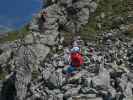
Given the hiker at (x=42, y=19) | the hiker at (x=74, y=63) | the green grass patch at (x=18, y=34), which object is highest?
the hiker at (x=42, y=19)

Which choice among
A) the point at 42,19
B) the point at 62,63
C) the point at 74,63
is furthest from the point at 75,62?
the point at 42,19

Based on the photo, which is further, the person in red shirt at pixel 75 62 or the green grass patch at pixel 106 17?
the green grass patch at pixel 106 17

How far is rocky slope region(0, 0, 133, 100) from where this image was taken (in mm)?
33062

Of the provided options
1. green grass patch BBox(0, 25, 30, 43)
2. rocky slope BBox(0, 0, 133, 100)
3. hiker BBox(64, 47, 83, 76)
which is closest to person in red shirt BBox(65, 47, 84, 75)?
hiker BBox(64, 47, 83, 76)

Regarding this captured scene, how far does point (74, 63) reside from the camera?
3553 centimetres

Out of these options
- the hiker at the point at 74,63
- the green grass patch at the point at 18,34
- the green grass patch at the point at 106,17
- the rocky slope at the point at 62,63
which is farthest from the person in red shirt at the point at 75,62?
the green grass patch at the point at 18,34

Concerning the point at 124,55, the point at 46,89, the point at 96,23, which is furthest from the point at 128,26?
the point at 46,89

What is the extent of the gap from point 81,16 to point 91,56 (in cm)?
1360

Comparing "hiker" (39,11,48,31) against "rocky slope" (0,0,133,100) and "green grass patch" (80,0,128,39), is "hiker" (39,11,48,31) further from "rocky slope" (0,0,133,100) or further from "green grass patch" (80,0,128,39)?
"green grass patch" (80,0,128,39)

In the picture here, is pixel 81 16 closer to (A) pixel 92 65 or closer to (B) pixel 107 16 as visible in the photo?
(B) pixel 107 16

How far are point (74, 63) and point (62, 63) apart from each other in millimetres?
3081

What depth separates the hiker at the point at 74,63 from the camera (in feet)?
A: 115

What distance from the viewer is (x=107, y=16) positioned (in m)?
50.5

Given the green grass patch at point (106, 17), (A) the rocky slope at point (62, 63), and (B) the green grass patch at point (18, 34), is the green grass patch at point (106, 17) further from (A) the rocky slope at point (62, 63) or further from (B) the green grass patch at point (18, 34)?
(B) the green grass patch at point (18, 34)
